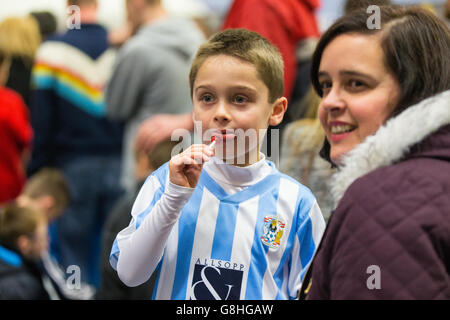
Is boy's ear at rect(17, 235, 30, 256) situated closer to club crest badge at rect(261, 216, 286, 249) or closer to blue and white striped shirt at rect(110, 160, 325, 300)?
blue and white striped shirt at rect(110, 160, 325, 300)

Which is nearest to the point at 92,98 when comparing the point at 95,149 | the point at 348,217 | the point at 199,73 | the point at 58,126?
the point at 95,149

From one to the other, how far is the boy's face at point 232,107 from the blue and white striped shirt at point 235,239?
7 centimetres

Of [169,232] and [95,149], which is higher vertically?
[95,149]

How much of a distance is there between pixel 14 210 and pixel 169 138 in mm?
1546

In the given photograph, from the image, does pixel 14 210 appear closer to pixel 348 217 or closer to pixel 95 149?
pixel 95 149

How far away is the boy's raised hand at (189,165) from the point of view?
1.46 metres

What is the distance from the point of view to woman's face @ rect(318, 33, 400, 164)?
59.2 inches

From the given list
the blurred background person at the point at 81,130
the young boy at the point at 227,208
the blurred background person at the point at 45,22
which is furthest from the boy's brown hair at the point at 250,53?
the blurred background person at the point at 45,22

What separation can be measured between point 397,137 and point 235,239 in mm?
395

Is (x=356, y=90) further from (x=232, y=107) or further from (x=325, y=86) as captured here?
A: (x=232, y=107)

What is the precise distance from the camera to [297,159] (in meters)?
1.83

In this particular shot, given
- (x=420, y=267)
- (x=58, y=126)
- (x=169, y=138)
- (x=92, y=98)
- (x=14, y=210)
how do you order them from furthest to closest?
(x=58, y=126)
(x=14, y=210)
(x=92, y=98)
(x=169, y=138)
(x=420, y=267)

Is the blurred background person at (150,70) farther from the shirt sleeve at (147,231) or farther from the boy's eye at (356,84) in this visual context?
the boy's eye at (356,84)

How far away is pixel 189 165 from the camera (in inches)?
58.1
